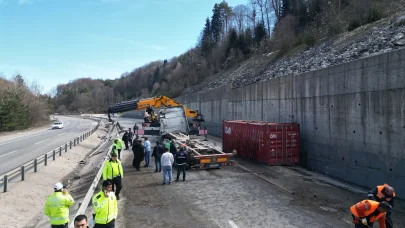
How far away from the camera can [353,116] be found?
13680mm

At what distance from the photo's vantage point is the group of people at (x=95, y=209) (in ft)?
20.8

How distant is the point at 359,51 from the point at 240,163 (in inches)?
437

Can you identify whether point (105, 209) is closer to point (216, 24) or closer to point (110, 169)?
point (110, 169)

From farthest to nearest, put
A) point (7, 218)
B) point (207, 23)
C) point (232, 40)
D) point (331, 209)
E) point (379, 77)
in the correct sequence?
point (207, 23)
point (232, 40)
point (379, 77)
point (7, 218)
point (331, 209)

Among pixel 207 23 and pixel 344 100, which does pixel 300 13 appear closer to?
pixel 344 100

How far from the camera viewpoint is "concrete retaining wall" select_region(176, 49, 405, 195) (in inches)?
452

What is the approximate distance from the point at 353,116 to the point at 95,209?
1136 centimetres

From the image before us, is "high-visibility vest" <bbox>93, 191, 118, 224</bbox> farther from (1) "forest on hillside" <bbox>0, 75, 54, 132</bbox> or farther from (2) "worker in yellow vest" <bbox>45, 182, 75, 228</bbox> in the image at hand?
(1) "forest on hillside" <bbox>0, 75, 54, 132</bbox>

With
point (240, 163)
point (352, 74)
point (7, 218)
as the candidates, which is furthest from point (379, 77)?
point (7, 218)

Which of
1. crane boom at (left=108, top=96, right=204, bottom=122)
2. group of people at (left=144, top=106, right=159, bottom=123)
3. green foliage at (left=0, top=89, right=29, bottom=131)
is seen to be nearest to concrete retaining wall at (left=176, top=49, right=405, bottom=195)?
crane boom at (left=108, top=96, right=204, bottom=122)

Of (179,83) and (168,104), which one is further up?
(179,83)

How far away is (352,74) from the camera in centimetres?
1372

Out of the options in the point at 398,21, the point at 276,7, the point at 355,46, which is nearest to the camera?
the point at 398,21

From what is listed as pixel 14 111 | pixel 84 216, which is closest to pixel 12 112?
pixel 14 111
